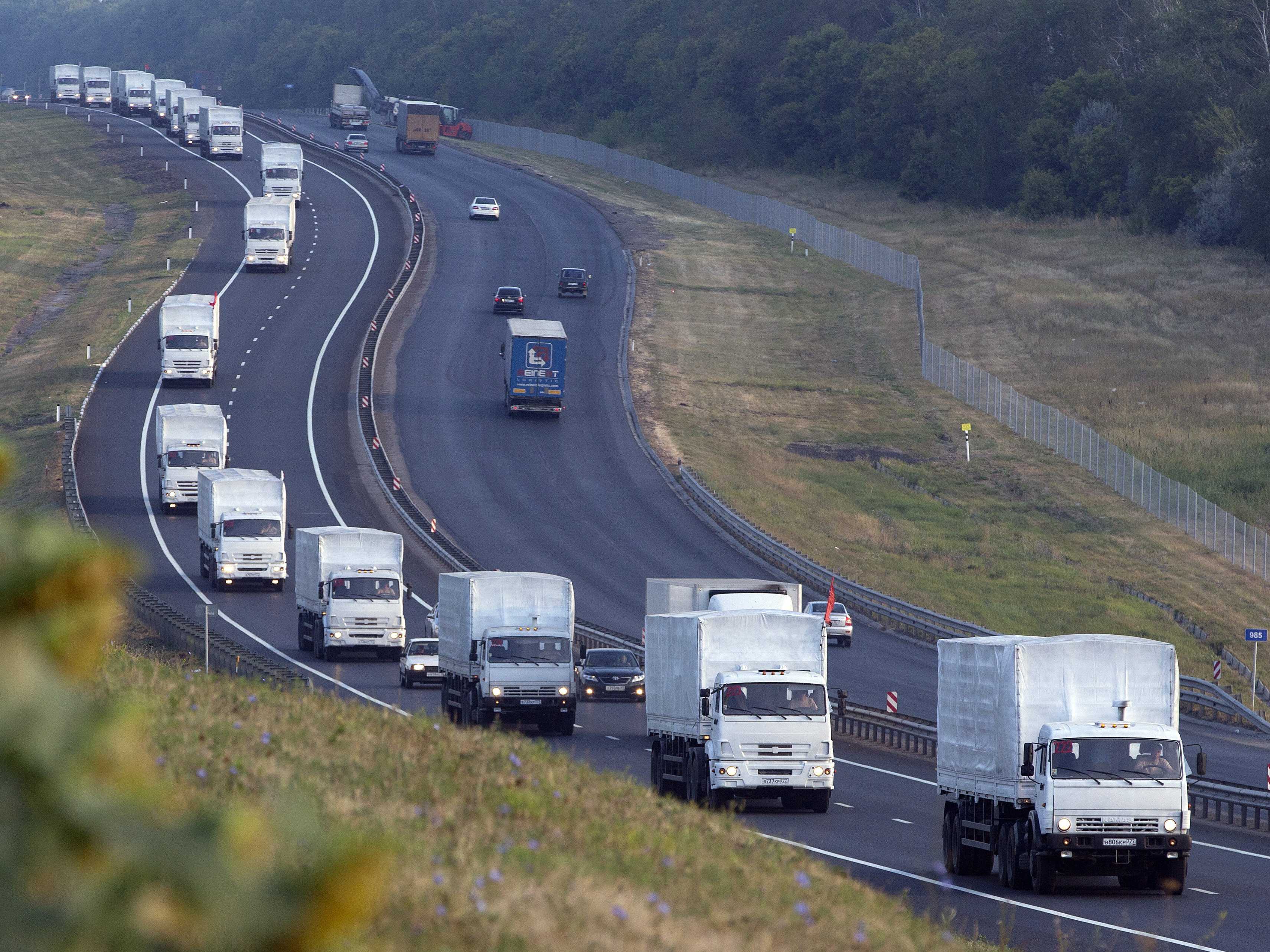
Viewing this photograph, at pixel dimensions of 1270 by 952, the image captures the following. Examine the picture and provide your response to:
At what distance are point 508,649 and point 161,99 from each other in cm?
13266

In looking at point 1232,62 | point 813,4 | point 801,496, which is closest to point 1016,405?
point 801,496

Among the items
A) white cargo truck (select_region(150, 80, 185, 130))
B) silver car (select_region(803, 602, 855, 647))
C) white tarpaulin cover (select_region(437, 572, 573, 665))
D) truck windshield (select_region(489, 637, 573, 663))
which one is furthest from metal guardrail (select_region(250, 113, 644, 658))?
white cargo truck (select_region(150, 80, 185, 130))

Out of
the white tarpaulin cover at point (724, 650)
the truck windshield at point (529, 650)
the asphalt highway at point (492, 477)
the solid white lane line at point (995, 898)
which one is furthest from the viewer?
the truck windshield at point (529, 650)

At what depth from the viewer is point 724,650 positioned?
28062 millimetres

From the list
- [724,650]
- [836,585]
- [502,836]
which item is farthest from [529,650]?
[502,836]

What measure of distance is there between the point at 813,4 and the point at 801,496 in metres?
121

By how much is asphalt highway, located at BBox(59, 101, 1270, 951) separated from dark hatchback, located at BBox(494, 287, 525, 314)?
186cm

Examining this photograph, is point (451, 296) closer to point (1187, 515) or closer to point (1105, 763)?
point (1187, 515)

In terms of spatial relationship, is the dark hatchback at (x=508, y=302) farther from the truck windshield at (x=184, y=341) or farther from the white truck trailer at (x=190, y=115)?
the white truck trailer at (x=190, y=115)

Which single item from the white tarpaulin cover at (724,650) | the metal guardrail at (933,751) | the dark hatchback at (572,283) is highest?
the dark hatchback at (572,283)

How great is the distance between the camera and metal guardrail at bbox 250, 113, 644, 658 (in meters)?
47.0

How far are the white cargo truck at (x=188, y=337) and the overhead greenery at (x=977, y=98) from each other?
6883 centimetres

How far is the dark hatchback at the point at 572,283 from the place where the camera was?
327ft

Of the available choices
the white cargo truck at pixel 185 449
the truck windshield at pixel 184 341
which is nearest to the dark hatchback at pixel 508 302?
the truck windshield at pixel 184 341
